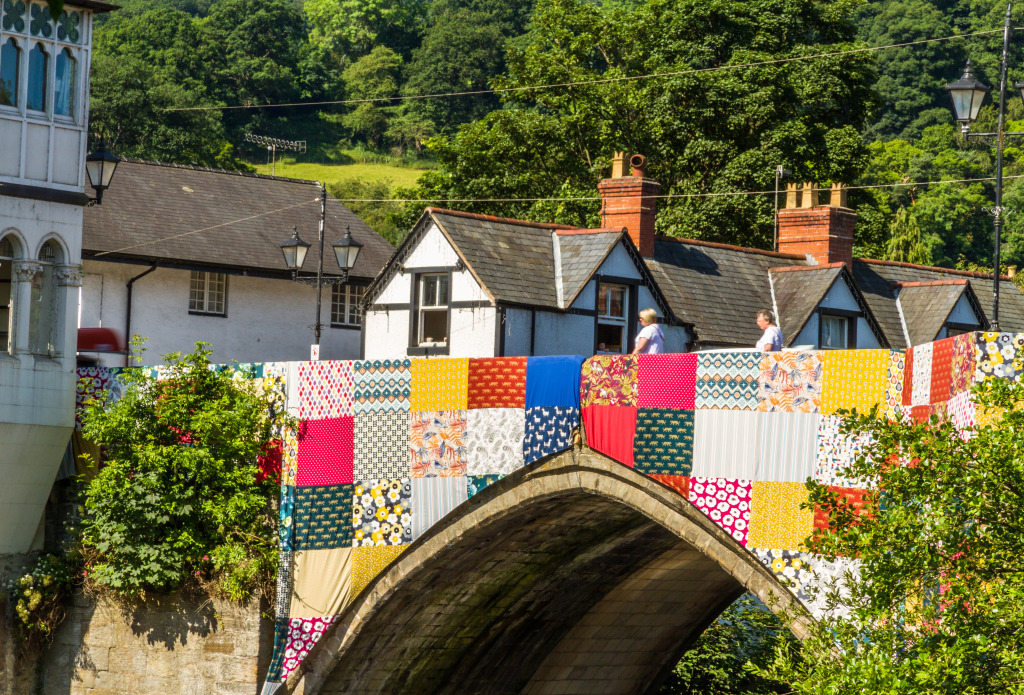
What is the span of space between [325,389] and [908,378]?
830 centimetres

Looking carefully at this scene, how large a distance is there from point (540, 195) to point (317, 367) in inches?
823

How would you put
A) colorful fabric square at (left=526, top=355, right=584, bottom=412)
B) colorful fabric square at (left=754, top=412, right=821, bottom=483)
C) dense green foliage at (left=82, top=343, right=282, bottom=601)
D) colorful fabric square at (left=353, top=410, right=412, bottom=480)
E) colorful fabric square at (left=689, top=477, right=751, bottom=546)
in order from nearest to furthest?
colorful fabric square at (left=754, top=412, right=821, bottom=483), colorful fabric square at (left=689, top=477, right=751, bottom=546), colorful fabric square at (left=526, top=355, right=584, bottom=412), colorful fabric square at (left=353, top=410, right=412, bottom=480), dense green foliage at (left=82, top=343, right=282, bottom=601)

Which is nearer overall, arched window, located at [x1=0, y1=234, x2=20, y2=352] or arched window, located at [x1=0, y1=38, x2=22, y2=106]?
arched window, located at [x1=0, y1=38, x2=22, y2=106]

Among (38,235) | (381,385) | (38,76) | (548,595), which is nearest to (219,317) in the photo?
(38,235)

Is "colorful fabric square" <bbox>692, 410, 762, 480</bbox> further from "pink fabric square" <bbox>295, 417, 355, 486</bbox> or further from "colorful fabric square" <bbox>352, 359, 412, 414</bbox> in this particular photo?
"pink fabric square" <bbox>295, 417, 355, 486</bbox>

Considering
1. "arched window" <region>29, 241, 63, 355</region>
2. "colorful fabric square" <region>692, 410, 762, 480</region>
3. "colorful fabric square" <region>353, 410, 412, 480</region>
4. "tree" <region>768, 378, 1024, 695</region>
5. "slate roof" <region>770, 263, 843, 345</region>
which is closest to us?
"tree" <region>768, 378, 1024, 695</region>

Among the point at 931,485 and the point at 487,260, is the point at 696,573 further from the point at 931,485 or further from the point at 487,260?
the point at 931,485

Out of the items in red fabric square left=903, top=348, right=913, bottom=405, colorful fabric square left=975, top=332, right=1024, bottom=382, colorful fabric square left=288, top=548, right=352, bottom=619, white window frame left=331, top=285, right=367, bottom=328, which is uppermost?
white window frame left=331, top=285, right=367, bottom=328

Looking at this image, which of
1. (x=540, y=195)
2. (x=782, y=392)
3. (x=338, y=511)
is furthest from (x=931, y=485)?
(x=540, y=195)

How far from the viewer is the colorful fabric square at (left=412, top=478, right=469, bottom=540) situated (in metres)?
19.2

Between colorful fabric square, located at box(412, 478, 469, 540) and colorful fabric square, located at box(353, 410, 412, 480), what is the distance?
306 millimetres

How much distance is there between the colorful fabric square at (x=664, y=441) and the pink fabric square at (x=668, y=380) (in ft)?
0.33

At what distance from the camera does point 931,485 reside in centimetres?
1189

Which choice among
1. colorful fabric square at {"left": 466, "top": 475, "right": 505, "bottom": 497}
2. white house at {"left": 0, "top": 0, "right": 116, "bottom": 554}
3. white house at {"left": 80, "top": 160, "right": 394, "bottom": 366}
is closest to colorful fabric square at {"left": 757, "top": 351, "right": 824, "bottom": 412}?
colorful fabric square at {"left": 466, "top": 475, "right": 505, "bottom": 497}
